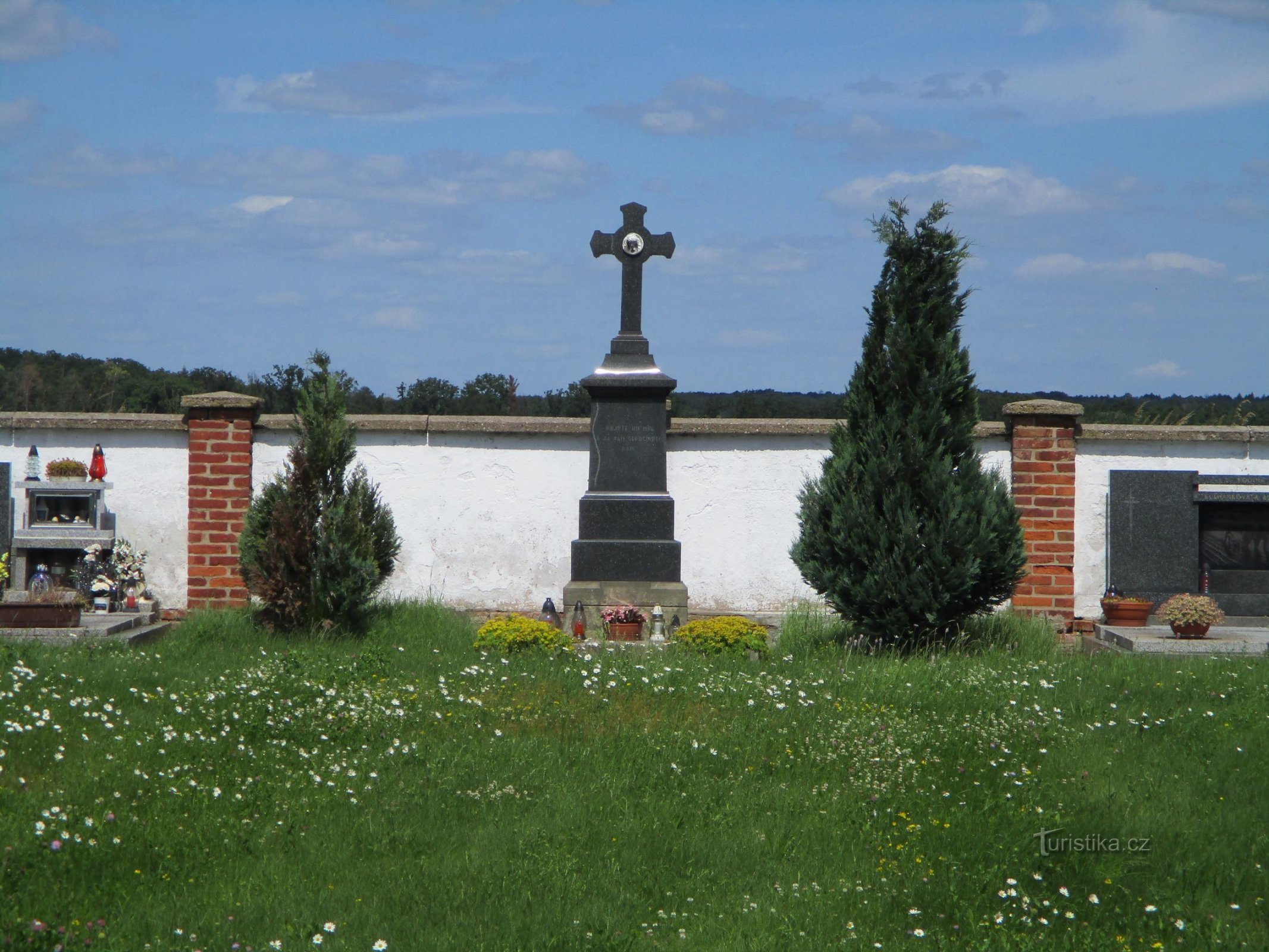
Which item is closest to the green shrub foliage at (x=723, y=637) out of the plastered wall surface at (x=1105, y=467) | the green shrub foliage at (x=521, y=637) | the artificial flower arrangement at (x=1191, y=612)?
the green shrub foliage at (x=521, y=637)

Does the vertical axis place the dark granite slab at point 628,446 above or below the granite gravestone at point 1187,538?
above

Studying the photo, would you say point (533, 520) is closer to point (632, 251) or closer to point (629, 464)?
point (629, 464)

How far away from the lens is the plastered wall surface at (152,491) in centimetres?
1112

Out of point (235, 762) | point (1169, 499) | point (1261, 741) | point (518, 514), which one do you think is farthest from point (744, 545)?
point (235, 762)

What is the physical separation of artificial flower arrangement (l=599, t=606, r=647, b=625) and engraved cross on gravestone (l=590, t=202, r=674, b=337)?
99.0 inches

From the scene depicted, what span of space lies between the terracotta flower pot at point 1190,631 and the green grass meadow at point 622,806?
123 centimetres

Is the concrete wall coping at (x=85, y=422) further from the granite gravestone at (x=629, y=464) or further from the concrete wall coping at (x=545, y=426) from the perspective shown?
the granite gravestone at (x=629, y=464)

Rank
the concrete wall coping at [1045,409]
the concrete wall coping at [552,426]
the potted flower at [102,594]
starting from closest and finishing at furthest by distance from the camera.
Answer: the potted flower at [102,594] → the concrete wall coping at [1045,409] → the concrete wall coping at [552,426]

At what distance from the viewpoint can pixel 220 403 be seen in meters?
11.0

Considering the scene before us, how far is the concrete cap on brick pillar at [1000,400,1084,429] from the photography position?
10.9m

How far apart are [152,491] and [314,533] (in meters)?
2.52

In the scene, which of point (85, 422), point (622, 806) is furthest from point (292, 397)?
point (622, 806)

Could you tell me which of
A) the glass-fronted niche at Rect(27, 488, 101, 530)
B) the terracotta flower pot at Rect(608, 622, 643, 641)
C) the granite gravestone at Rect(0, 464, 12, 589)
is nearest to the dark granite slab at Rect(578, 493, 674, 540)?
the terracotta flower pot at Rect(608, 622, 643, 641)

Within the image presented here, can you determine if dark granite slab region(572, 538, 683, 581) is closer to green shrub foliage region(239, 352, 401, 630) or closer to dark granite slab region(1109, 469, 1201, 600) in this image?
green shrub foliage region(239, 352, 401, 630)
